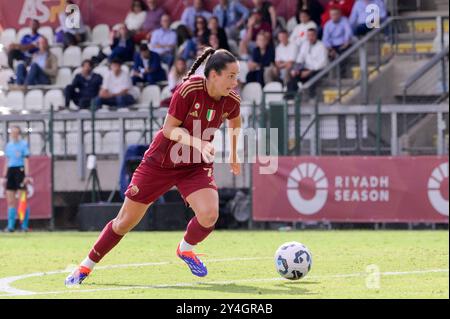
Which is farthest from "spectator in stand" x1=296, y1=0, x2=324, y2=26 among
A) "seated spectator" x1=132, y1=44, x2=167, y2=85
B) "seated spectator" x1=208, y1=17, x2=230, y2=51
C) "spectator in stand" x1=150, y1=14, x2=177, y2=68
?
"seated spectator" x1=132, y1=44, x2=167, y2=85

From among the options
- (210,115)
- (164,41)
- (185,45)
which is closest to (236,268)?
(210,115)

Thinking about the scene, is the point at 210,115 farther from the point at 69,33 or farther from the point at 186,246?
the point at 69,33

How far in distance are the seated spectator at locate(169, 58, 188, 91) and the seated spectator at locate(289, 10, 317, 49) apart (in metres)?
2.30

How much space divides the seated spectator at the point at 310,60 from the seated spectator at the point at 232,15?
227cm

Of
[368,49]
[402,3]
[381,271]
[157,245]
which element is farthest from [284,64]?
[381,271]

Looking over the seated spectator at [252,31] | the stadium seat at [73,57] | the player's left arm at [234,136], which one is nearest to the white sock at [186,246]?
the player's left arm at [234,136]

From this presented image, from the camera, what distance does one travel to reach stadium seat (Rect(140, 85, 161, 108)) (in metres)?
25.1

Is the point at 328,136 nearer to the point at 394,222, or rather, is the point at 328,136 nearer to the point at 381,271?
the point at 394,222

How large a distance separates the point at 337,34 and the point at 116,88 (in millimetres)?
4665

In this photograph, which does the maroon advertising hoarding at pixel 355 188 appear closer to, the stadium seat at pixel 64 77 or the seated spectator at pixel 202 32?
the seated spectator at pixel 202 32

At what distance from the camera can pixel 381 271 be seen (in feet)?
39.2

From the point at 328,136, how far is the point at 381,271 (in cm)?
998

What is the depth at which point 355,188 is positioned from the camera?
21.3m
